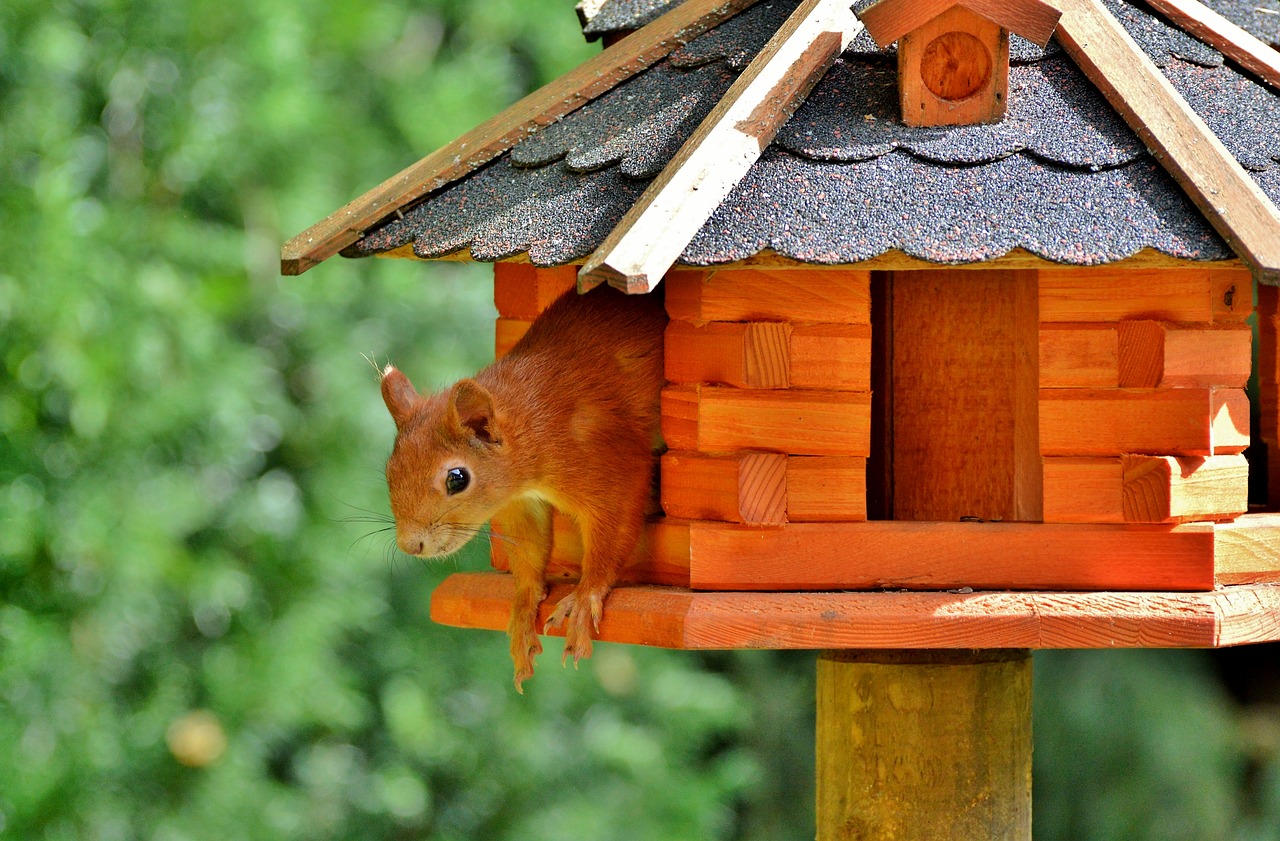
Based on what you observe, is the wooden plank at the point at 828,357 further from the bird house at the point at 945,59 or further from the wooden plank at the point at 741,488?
the bird house at the point at 945,59

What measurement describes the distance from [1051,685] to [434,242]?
3000 millimetres

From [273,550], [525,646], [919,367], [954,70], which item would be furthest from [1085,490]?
[273,550]

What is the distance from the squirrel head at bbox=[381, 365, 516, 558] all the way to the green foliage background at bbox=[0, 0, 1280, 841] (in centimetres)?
232

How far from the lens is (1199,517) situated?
1.81m

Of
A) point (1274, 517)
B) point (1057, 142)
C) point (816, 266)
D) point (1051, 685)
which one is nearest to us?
point (816, 266)

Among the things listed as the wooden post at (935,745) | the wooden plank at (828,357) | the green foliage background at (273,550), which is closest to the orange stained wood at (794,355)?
the wooden plank at (828,357)

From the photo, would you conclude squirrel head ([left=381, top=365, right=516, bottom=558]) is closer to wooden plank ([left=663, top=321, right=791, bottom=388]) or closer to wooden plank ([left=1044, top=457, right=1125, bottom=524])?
wooden plank ([left=663, top=321, right=791, bottom=388])

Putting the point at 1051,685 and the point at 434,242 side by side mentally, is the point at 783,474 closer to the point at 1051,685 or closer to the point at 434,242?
the point at 434,242

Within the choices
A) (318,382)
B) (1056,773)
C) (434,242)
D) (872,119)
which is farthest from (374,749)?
(872,119)

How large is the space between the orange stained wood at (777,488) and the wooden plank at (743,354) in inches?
3.6

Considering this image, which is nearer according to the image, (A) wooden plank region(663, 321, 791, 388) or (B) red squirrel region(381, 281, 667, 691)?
(A) wooden plank region(663, 321, 791, 388)

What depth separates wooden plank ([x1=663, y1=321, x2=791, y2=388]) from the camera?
1798 mm

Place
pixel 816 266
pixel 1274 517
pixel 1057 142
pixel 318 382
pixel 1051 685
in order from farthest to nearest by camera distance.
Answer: pixel 318 382
pixel 1051 685
pixel 1274 517
pixel 1057 142
pixel 816 266

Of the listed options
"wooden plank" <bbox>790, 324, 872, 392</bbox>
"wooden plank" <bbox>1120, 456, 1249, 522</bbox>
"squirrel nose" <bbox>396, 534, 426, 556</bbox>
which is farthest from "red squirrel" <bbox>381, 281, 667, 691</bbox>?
"wooden plank" <bbox>1120, 456, 1249, 522</bbox>
